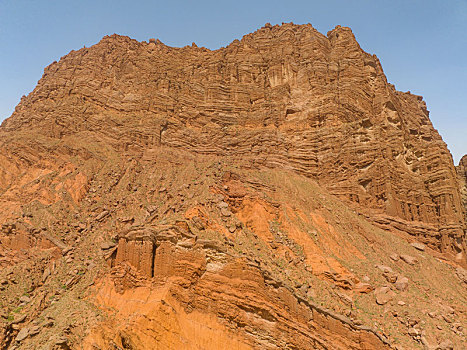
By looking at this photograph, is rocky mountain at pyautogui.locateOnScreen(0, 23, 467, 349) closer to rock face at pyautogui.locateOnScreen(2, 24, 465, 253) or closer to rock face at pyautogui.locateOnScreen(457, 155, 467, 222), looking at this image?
rock face at pyautogui.locateOnScreen(2, 24, 465, 253)

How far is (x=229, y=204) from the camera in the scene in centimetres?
3678

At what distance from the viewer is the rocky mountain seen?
81.7 ft

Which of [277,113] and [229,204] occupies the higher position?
[277,113]

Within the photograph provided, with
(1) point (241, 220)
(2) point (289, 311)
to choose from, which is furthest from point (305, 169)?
(2) point (289, 311)

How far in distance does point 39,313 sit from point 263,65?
49689 millimetres

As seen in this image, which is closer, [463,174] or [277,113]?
[277,113]

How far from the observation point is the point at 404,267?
3728cm

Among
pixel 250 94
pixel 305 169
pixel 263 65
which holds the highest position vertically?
pixel 263 65

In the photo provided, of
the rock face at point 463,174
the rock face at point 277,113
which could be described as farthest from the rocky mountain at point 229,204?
the rock face at point 463,174

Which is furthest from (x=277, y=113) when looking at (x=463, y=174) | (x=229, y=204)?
(x=463, y=174)

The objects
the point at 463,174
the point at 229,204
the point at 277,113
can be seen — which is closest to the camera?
the point at 229,204

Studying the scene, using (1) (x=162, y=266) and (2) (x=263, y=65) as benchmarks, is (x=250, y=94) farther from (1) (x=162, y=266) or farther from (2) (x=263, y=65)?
(1) (x=162, y=266)

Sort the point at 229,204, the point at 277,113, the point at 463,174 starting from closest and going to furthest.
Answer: the point at 229,204
the point at 277,113
the point at 463,174

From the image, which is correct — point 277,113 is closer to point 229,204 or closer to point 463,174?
point 229,204
